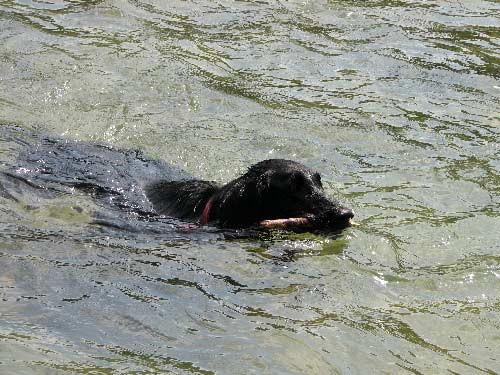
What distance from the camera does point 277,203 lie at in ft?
23.0

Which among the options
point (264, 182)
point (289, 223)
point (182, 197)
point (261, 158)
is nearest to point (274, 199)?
point (264, 182)

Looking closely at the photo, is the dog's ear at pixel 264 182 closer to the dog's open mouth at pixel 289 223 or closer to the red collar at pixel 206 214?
the dog's open mouth at pixel 289 223

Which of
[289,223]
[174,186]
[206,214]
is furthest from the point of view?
[174,186]

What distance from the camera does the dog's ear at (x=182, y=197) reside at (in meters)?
7.51

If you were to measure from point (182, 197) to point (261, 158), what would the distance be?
1.96 metres

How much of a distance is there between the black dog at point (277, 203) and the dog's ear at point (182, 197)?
1.01 feet

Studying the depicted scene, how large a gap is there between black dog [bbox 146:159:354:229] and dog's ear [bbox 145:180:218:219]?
309mm

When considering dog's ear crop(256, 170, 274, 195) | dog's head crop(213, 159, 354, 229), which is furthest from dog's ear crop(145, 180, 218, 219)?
dog's ear crop(256, 170, 274, 195)

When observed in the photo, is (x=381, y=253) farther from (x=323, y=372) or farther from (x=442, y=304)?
(x=323, y=372)

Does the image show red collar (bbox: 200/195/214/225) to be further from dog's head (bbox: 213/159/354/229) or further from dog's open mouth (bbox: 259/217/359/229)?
dog's open mouth (bbox: 259/217/359/229)

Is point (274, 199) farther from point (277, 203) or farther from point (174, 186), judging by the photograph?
point (174, 186)

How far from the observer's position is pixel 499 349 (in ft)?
17.2

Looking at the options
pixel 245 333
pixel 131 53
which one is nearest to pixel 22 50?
pixel 131 53

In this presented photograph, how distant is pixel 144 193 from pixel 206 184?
0.73 m
